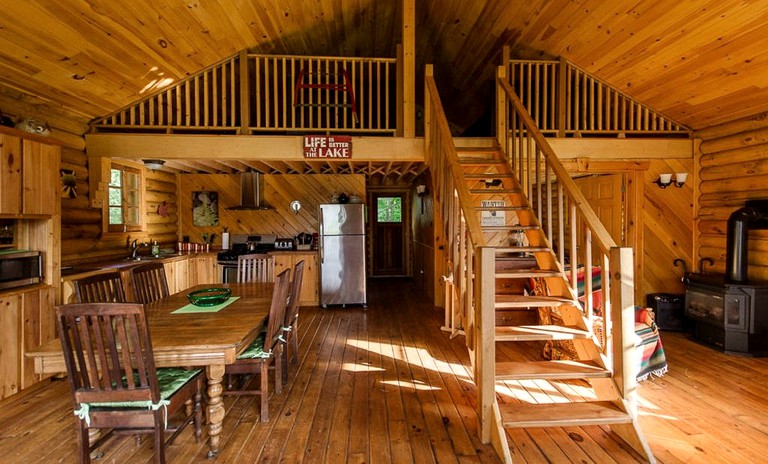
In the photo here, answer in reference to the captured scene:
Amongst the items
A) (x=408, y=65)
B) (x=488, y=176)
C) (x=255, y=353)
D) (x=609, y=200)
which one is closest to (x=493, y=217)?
(x=609, y=200)

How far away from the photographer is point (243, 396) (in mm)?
2855

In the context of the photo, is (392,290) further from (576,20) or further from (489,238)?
(576,20)

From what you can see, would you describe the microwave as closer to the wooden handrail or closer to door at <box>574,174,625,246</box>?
the wooden handrail

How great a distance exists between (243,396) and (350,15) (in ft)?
16.4

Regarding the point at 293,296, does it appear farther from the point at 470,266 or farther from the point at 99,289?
the point at 470,266

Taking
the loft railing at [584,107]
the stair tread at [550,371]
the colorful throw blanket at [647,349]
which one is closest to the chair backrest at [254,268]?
the stair tread at [550,371]

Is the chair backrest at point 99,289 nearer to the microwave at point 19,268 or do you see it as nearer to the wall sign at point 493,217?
the microwave at point 19,268

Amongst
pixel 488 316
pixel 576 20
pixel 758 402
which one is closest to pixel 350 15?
pixel 576 20

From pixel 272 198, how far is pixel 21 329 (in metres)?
3.77

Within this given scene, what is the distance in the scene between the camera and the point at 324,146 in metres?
4.33

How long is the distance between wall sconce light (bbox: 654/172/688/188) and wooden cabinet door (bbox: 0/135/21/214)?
6524 mm

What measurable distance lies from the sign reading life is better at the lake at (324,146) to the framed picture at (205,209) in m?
2.65

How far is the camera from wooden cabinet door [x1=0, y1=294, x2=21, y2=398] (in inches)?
107

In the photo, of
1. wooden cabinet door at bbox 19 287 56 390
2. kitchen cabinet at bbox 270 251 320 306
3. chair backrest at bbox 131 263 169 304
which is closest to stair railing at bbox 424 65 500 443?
chair backrest at bbox 131 263 169 304
